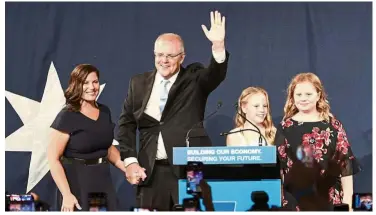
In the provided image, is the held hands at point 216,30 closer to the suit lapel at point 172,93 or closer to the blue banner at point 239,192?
the suit lapel at point 172,93

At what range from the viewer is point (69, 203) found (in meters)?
5.91

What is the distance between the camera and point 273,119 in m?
5.96

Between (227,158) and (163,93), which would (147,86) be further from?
(227,158)

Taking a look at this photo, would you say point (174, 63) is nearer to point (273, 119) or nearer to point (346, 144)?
point (273, 119)

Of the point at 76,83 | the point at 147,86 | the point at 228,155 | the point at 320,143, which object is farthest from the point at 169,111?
the point at 320,143

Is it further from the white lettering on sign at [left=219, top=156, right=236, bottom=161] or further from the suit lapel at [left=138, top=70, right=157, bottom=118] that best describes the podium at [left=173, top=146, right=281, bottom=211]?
the suit lapel at [left=138, top=70, right=157, bottom=118]

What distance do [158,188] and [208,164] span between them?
0.61 m

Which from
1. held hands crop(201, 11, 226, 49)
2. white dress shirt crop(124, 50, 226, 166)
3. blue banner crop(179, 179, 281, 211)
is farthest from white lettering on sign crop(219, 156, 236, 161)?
held hands crop(201, 11, 226, 49)

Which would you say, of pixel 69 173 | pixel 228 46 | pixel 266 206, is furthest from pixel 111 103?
pixel 266 206

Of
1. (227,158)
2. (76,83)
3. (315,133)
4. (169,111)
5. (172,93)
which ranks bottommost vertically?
(227,158)

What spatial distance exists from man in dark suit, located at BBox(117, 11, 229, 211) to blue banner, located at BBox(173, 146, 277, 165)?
30 cm

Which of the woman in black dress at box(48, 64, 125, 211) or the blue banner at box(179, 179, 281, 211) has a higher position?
the woman in black dress at box(48, 64, 125, 211)

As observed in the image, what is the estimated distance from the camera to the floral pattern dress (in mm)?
5812

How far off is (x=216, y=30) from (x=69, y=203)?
6.23 ft
